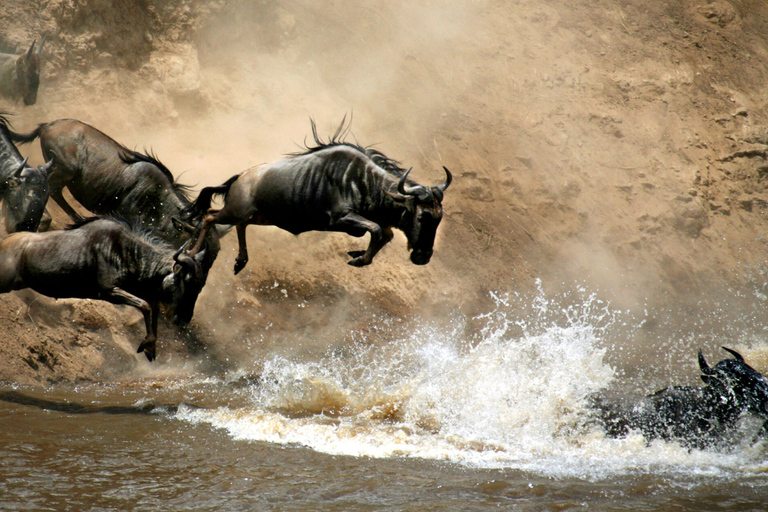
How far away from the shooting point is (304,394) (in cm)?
644

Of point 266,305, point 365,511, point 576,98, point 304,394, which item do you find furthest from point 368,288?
point 576,98

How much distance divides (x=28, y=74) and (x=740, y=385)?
8976mm

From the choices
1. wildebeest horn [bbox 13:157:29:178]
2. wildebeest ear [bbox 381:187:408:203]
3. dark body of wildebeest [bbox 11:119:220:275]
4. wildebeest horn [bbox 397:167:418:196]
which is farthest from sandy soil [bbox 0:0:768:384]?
wildebeest horn [bbox 397:167:418:196]

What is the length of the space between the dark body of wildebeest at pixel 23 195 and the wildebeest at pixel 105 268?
79 centimetres

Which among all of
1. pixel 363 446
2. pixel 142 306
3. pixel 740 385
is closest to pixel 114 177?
pixel 142 306

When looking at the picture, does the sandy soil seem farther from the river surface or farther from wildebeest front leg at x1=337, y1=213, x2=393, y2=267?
wildebeest front leg at x1=337, y1=213, x2=393, y2=267

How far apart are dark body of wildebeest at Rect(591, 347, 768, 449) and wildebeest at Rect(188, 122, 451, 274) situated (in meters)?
2.26

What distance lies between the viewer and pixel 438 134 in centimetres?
1263

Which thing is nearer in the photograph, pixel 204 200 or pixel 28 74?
pixel 204 200

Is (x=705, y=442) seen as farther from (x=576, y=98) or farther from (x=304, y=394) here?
(x=576, y=98)

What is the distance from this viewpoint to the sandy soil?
29.7ft

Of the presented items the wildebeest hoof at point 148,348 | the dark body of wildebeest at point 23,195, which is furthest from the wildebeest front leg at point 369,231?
the dark body of wildebeest at point 23,195

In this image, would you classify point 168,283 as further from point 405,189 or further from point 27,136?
point 27,136

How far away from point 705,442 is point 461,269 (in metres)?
6.05
